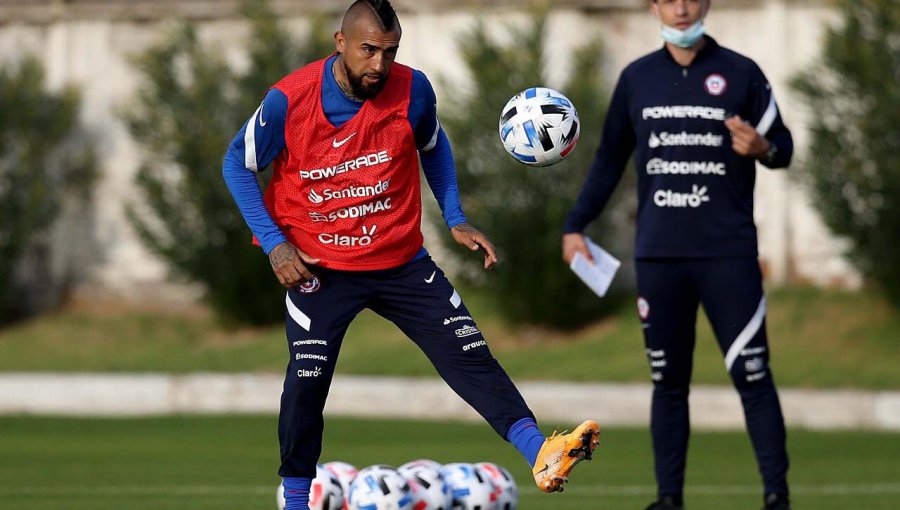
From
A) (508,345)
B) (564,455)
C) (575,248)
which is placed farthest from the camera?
(508,345)

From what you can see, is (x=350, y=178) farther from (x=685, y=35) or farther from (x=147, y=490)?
(x=147, y=490)

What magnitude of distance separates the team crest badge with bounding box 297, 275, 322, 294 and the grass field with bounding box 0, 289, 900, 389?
479 inches

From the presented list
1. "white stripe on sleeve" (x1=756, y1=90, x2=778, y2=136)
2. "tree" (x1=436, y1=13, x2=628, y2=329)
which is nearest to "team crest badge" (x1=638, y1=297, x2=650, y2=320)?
"white stripe on sleeve" (x1=756, y1=90, x2=778, y2=136)

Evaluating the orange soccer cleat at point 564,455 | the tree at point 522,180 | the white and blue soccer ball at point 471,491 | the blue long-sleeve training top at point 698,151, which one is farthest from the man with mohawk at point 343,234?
the tree at point 522,180

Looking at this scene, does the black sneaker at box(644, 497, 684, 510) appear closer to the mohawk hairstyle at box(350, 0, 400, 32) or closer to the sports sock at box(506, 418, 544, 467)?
the sports sock at box(506, 418, 544, 467)

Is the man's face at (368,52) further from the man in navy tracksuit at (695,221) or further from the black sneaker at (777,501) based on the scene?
the black sneaker at (777,501)

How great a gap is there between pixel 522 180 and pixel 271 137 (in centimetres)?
1524

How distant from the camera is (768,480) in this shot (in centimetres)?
816

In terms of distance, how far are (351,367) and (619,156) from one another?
552 inches

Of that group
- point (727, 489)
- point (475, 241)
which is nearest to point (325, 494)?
point (475, 241)

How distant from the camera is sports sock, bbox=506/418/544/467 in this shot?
7.21m

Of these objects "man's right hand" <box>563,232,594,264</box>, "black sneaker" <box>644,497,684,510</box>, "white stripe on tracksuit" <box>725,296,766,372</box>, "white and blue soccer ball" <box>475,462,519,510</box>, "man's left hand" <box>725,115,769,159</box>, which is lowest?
"black sneaker" <box>644,497,684,510</box>

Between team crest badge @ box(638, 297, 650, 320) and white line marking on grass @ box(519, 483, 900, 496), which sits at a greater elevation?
team crest badge @ box(638, 297, 650, 320)

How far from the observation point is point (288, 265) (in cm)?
728
